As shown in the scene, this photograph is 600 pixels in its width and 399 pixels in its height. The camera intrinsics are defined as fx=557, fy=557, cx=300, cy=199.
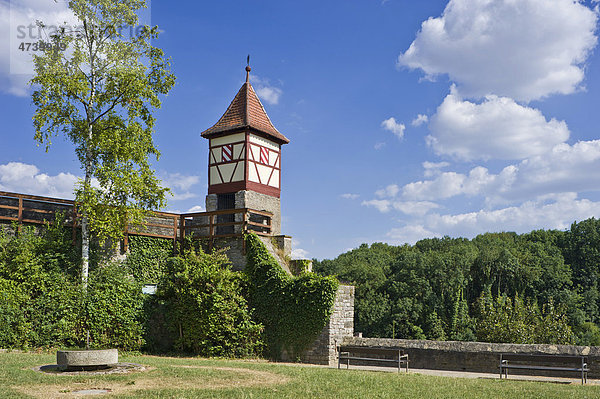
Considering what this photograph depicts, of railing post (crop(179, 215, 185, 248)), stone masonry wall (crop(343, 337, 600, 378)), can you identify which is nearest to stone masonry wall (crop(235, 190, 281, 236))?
railing post (crop(179, 215, 185, 248))

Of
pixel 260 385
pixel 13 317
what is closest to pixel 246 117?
pixel 13 317

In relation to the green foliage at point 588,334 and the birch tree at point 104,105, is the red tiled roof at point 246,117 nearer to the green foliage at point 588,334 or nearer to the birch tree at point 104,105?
the birch tree at point 104,105

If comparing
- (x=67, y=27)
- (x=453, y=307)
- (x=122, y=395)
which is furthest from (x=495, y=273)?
(x=122, y=395)

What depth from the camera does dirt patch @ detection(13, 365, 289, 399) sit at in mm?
7613

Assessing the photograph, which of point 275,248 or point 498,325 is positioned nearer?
point 275,248

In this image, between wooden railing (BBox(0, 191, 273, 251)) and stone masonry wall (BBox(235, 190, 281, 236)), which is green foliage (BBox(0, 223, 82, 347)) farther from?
stone masonry wall (BBox(235, 190, 281, 236))

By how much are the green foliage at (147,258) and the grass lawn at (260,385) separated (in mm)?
5985

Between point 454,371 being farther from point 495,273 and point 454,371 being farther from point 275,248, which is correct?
point 495,273

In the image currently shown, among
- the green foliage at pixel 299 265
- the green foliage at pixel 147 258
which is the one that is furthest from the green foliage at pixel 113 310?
the green foliage at pixel 299 265

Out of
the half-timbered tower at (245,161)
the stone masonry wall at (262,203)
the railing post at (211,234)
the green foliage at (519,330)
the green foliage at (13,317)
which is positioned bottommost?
the green foliage at (519,330)

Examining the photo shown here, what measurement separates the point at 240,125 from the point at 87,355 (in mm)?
12625

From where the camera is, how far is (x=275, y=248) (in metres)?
17.0

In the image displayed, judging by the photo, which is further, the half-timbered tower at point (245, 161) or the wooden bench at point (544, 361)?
the half-timbered tower at point (245, 161)

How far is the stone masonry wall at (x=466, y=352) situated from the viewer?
1214 centimetres
